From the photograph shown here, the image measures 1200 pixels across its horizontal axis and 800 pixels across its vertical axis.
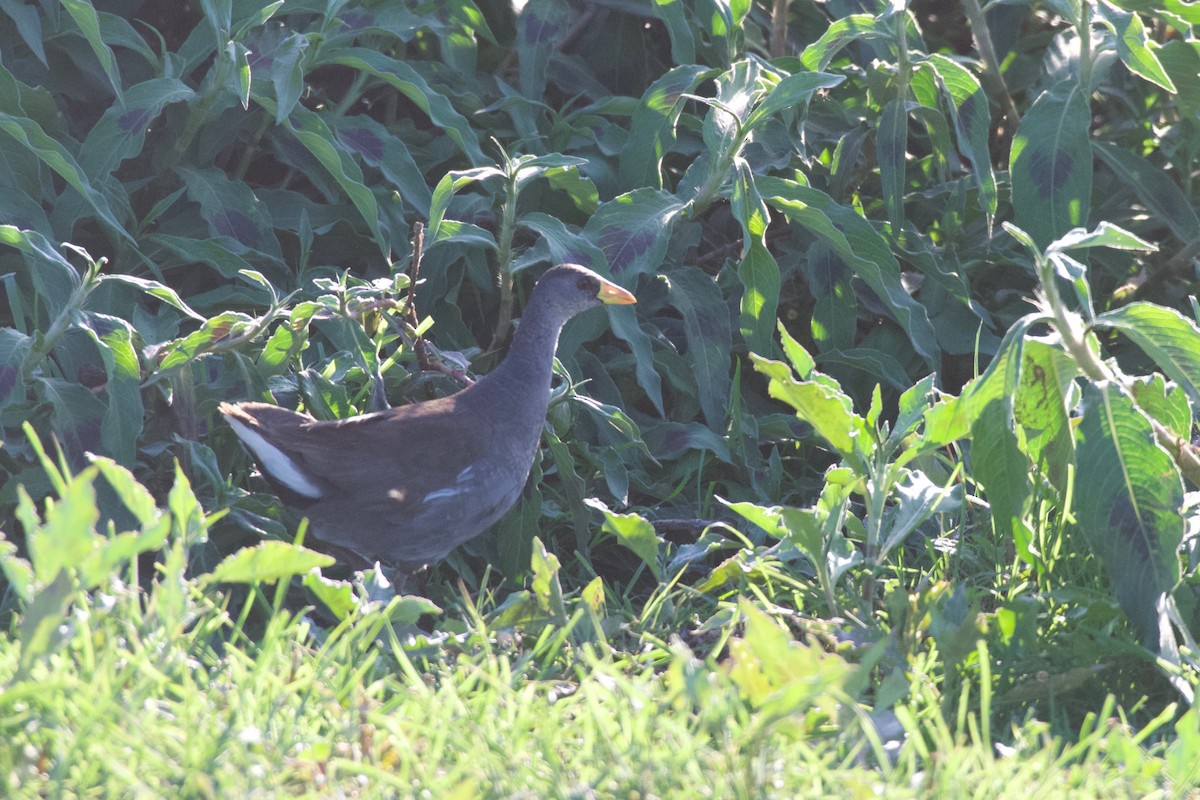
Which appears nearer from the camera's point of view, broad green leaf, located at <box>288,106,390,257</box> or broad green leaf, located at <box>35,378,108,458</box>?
broad green leaf, located at <box>35,378,108,458</box>

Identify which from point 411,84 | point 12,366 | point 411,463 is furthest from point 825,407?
point 12,366

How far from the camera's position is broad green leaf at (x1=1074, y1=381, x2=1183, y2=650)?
248cm

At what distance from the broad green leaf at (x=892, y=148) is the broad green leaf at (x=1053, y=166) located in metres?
0.30

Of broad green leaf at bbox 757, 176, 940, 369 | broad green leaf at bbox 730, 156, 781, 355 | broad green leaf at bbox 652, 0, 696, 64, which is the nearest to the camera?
broad green leaf at bbox 730, 156, 781, 355

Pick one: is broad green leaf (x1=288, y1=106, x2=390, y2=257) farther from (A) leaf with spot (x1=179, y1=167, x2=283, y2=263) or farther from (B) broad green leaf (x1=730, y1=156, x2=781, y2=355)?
(B) broad green leaf (x1=730, y1=156, x2=781, y2=355)

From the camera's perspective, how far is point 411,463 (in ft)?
9.98

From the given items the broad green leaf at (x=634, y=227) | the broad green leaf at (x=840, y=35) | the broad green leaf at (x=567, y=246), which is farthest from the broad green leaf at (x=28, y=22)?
the broad green leaf at (x=840, y=35)

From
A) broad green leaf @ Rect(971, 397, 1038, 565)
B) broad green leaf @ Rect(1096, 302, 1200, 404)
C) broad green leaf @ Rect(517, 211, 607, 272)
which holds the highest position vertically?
broad green leaf @ Rect(1096, 302, 1200, 404)

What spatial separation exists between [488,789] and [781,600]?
4.48 feet

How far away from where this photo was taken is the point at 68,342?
3.10m

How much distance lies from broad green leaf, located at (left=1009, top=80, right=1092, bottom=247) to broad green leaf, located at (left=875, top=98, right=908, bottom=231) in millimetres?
303

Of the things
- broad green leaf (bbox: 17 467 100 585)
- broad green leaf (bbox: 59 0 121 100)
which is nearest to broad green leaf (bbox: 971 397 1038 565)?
broad green leaf (bbox: 17 467 100 585)

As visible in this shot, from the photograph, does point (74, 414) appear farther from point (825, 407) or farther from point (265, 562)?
point (825, 407)

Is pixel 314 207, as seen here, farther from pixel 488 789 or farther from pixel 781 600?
pixel 488 789
